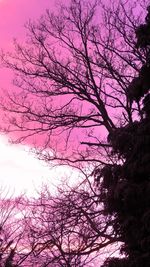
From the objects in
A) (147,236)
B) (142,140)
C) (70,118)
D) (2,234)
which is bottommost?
(147,236)

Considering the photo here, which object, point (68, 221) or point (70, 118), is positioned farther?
point (70, 118)

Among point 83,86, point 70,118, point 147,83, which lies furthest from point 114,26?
point 147,83

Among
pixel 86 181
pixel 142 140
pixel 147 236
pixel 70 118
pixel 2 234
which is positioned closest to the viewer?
pixel 147 236

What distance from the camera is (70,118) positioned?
17.7m

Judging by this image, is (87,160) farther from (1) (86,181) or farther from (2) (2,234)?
(2) (2,234)

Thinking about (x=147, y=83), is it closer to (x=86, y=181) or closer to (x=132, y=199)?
(x=132, y=199)

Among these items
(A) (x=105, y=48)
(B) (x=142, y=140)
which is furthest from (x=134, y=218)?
(A) (x=105, y=48)

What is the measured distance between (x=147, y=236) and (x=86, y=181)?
7557mm

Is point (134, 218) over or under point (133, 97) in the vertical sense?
under

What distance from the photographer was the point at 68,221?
49.2 feet

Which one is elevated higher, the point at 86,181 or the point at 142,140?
the point at 86,181

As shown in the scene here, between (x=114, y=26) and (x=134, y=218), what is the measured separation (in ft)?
34.8

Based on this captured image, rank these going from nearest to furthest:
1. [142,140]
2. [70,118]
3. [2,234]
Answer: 1. [142,140]
2. [70,118]
3. [2,234]

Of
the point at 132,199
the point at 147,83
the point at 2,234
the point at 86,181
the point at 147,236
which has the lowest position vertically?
the point at 147,236
